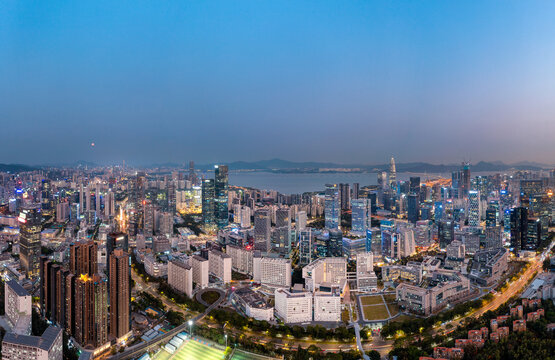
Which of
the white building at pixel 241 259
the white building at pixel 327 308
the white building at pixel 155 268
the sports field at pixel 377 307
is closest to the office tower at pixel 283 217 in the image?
the white building at pixel 241 259

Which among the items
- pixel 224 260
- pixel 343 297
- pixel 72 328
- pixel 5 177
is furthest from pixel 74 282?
pixel 5 177

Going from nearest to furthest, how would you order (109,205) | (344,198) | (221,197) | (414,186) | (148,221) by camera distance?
1. (148,221)
2. (221,197)
3. (109,205)
4. (344,198)
5. (414,186)

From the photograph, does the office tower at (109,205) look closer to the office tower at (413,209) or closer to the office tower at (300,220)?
the office tower at (300,220)

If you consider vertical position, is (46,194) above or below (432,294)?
above

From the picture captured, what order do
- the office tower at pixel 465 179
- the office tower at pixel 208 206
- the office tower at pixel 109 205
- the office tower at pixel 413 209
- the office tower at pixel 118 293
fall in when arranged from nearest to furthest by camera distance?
the office tower at pixel 118 293 < the office tower at pixel 208 206 < the office tower at pixel 413 209 < the office tower at pixel 109 205 < the office tower at pixel 465 179

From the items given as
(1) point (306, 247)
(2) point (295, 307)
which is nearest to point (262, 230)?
(1) point (306, 247)

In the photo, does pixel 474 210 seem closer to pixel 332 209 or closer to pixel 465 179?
pixel 332 209
